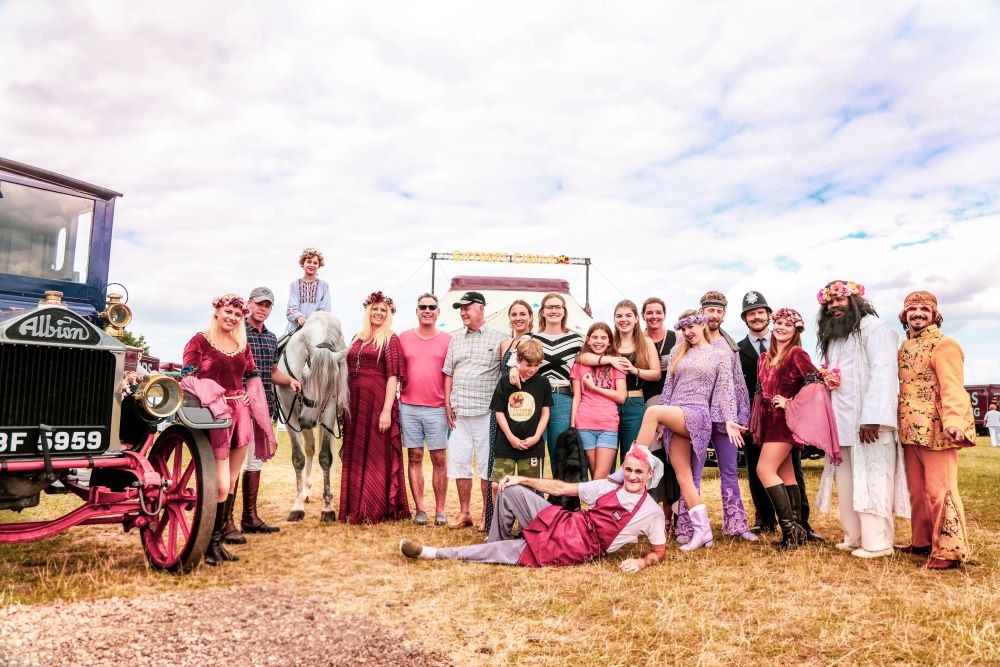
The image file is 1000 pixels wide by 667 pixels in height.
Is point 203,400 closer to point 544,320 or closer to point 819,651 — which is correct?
point 544,320

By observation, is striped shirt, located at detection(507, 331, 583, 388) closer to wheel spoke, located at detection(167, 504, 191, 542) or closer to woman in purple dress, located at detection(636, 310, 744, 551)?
woman in purple dress, located at detection(636, 310, 744, 551)

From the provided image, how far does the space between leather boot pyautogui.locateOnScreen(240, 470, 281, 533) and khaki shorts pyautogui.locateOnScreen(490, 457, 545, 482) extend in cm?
194

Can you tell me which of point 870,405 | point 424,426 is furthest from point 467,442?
point 870,405

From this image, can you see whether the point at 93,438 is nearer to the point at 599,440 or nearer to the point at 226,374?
the point at 226,374

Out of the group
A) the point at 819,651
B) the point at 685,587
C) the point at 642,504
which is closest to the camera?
the point at 819,651

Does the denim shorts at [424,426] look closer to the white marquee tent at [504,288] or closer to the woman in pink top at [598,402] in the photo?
the woman in pink top at [598,402]

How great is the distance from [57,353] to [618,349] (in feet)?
12.4

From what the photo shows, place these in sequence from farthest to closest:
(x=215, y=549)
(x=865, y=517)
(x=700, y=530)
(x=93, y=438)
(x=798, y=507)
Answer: (x=798, y=507)
(x=700, y=530)
(x=865, y=517)
(x=215, y=549)
(x=93, y=438)

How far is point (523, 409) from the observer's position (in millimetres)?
5188

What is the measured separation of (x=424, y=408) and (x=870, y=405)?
344 centimetres

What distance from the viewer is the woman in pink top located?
5.11 metres

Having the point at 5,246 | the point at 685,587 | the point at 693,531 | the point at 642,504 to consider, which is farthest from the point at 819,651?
the point at 5,246

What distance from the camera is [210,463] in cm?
418

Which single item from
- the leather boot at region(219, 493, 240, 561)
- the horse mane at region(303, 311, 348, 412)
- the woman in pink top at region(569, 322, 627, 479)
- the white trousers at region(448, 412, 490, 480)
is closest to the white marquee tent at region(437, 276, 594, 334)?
the horse mane at region(303, 311, 348, 412)
